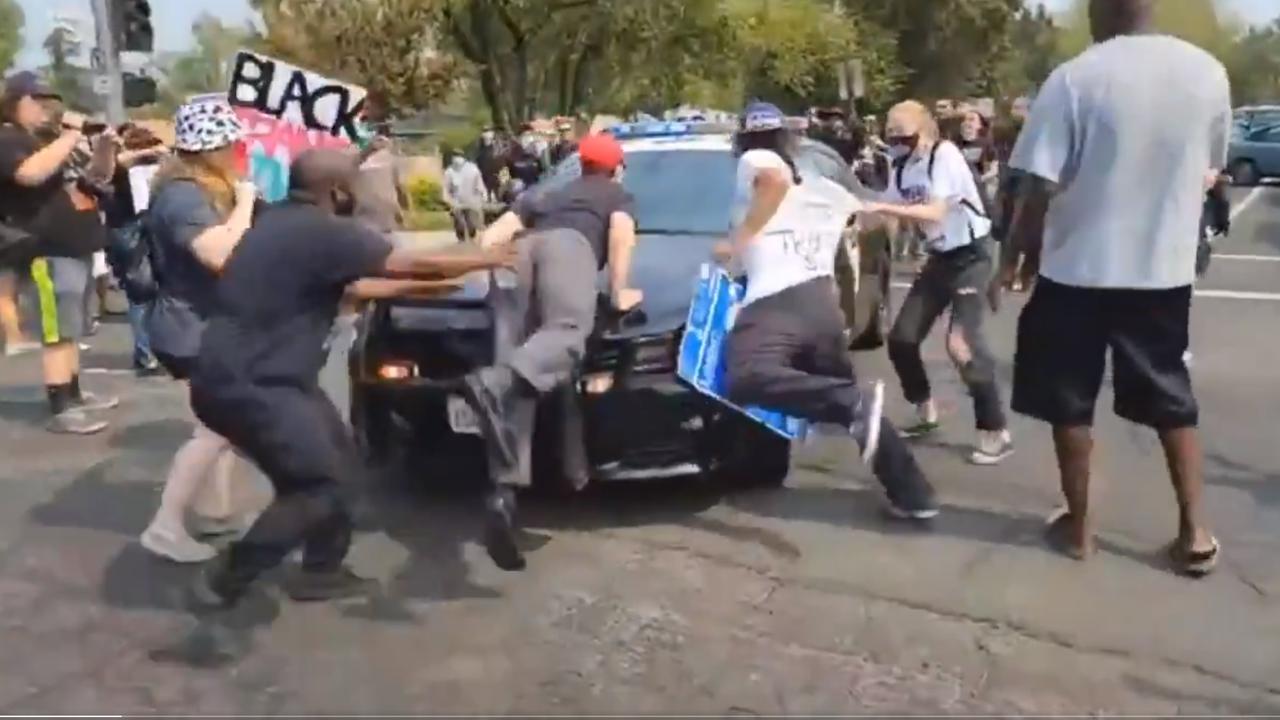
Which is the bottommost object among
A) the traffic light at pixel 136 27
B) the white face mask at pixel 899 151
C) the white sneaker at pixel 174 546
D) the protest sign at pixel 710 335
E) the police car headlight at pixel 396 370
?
the white sneaker at pixel 174 546

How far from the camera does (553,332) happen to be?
18.9ft

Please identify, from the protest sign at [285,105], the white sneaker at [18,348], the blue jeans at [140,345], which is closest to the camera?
the protest sign at [285,105]

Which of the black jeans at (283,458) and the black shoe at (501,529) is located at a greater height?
the black jeans at (283,458)

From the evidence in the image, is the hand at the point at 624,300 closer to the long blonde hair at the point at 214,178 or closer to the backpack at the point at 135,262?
the long blonde hair at the point at 214,178

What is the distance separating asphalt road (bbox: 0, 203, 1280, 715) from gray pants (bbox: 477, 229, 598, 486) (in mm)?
479

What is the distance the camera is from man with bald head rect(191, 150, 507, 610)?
4852 mm

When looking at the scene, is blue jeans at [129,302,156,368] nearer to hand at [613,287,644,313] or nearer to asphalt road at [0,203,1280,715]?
asphalt road at [0,203,1280,715]

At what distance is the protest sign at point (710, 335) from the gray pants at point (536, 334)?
0.39m

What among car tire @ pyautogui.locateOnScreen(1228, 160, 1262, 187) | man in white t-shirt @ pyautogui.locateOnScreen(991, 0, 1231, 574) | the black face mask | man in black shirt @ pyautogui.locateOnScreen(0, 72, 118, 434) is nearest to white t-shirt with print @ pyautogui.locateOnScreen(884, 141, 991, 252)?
man in white t-shirt @ pyautogui.locateOnScreen(991, 0, 1231, 574)

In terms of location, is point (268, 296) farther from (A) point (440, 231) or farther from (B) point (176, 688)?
(A) point (440, 231)

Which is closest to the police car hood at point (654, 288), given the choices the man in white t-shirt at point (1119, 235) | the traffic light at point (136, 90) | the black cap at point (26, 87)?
the man in white t-shirt at point (1119, 235)

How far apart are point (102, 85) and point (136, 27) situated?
126 centimetres

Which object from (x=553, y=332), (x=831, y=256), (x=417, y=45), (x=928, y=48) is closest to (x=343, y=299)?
(x=553, y=332)

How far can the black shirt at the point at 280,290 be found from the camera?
484 cm
